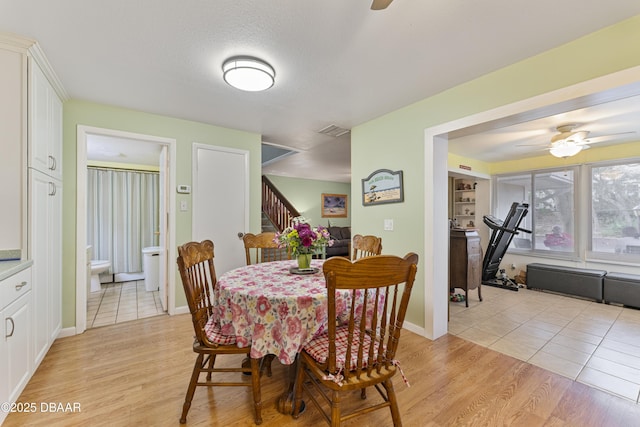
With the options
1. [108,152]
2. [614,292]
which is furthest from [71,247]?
[614,292]

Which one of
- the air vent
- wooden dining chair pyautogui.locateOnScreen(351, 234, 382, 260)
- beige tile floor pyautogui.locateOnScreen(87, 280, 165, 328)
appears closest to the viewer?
wooden dining chair pyautogui.locateOnScreen(351, 234, 382, 260)

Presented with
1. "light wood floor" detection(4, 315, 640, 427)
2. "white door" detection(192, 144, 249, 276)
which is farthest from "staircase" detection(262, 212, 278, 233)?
"light wood floor" detection(4, 315, 640, 427)

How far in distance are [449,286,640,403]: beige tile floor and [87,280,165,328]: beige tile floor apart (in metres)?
3.67

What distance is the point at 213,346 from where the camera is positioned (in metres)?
1.50

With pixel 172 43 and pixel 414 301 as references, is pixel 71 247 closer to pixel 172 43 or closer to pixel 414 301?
pixel 172 43

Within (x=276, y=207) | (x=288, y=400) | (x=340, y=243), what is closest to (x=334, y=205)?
(x=340, y=243)

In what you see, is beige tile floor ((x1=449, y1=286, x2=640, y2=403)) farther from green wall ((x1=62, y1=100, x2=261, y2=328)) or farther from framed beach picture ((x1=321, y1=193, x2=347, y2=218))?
framed beach picture ((x1=321, y1=193, x2=347, y2=218))

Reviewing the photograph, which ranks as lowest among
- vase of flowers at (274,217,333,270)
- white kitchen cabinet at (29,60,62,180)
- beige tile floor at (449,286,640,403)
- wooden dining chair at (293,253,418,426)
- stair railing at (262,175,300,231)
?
beige tile floor at (449,286,640,403)

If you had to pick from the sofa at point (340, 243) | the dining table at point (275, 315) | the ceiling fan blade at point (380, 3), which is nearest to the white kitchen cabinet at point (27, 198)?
the dining table at point (275, 315)

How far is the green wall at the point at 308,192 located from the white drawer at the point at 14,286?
6228 mm

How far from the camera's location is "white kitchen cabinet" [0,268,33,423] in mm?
1445

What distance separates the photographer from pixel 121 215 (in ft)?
16.4

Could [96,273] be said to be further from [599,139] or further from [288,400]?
[599,139]

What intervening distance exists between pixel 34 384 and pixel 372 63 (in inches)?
132
